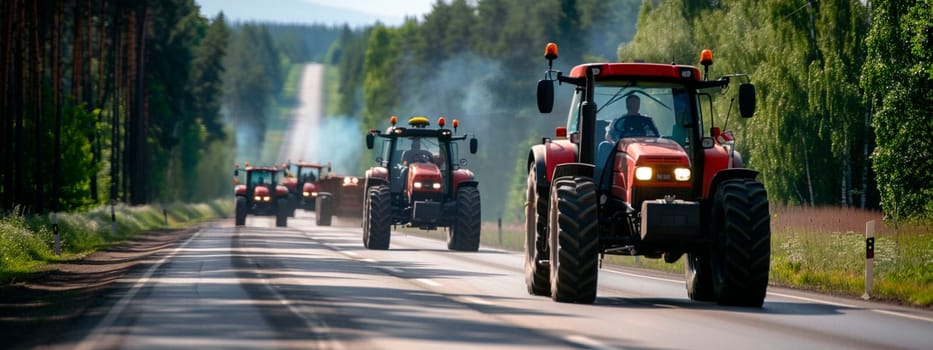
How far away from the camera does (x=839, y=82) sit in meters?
39.0

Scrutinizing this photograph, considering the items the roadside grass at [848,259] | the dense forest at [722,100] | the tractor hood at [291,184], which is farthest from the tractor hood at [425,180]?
the tractor hood at [291,184]

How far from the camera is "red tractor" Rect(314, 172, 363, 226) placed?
54938 mm

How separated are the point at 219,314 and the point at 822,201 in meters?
29.3

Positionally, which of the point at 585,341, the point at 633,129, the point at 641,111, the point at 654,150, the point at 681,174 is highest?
the point at 641,111

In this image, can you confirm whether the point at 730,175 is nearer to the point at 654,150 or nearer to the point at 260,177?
the point at 654,150

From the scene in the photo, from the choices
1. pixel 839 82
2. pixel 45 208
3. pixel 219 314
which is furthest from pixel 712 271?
pixel 45 208

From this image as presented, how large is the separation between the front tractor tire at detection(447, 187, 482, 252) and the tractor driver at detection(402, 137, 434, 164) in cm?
160

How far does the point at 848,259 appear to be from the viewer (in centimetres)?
2256

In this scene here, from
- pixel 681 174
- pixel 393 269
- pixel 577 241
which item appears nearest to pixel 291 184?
pixel 393 269

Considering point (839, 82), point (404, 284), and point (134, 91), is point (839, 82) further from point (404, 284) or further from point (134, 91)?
point (134, 91)

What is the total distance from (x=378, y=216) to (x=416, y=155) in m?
2.84

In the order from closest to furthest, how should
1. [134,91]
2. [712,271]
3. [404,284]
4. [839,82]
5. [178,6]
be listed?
1. [712,271]
2. [404,284]
3. [839,82]
4. [134,91]
5. [178,6]

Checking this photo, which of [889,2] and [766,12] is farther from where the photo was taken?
[766,12]

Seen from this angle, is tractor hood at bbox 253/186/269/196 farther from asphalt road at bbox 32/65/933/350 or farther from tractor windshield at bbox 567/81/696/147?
tractor windshield at bbox 567/81/696/147
